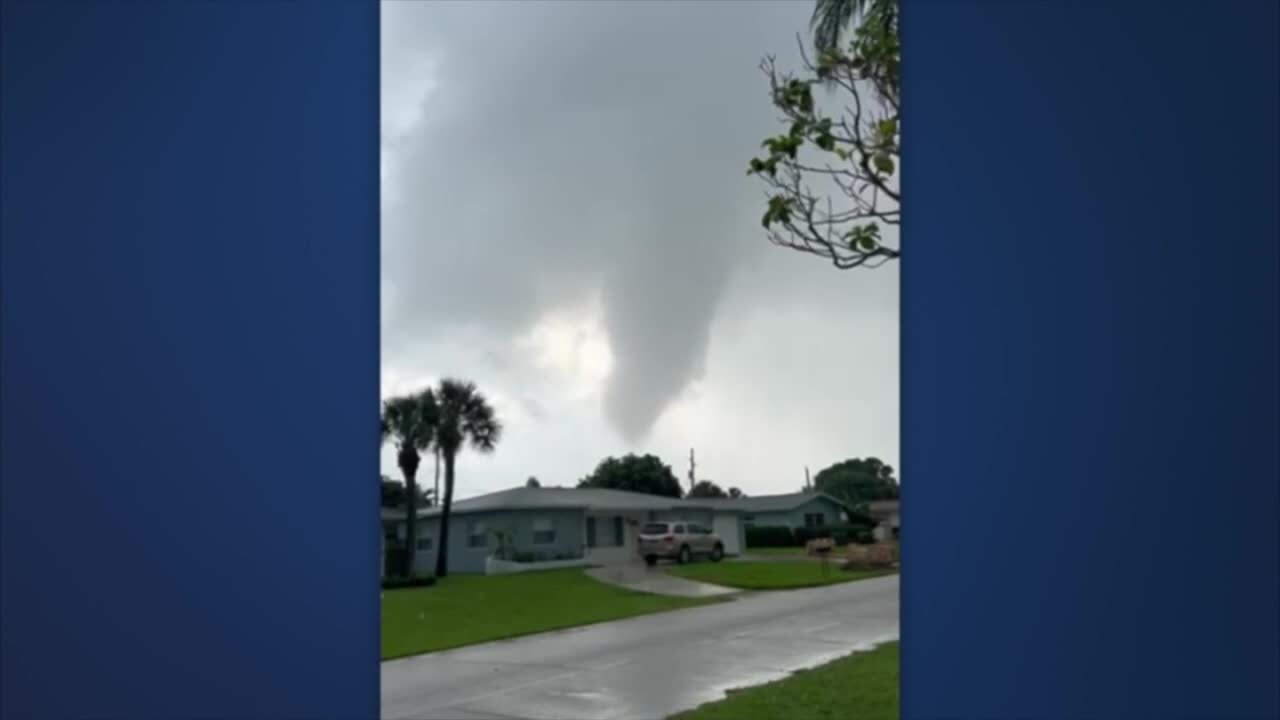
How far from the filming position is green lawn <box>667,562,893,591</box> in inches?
217

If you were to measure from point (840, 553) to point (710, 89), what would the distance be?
270 cm

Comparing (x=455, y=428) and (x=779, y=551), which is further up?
(x=455, y=428)

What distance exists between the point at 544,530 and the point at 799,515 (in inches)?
50.7

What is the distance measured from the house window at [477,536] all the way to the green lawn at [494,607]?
0.20m

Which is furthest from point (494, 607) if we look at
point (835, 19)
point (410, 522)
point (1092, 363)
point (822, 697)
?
point (1092, 363)

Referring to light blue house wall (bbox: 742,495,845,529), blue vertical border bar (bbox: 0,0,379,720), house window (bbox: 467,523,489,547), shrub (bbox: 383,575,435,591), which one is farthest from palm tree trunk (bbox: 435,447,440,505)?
blue vertical border bar (bbox: 0,0,379,720)

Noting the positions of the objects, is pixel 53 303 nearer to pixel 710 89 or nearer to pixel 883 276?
pixel 883 276

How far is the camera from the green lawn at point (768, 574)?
5523 mm

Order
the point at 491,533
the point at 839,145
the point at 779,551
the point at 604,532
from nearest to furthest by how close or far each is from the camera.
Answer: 1. the point at 839,145
2. the point at 491,533
3. the point at 604,532
4. the point at 779,551

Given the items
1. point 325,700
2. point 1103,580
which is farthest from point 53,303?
point 1103,580

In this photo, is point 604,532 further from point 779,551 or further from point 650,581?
point 779,551

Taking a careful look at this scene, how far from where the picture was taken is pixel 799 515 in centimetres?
524

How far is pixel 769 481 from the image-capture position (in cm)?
506

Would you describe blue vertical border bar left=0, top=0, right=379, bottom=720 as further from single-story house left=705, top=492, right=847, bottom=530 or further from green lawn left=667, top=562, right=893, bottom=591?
green lawn left=667, top=562, right=893, bottom=591
